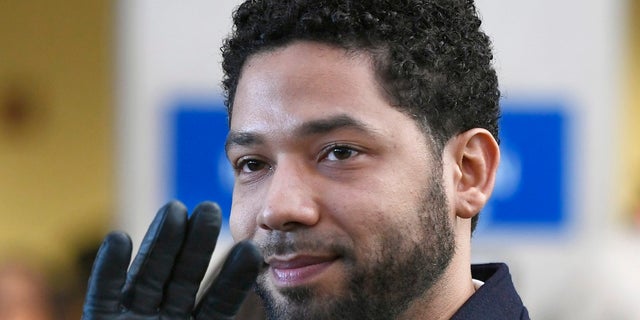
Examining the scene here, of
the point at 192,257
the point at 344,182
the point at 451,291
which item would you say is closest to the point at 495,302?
the point at 451,291

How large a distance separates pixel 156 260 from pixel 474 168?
0.66 meters

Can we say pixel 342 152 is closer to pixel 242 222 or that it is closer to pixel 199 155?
pixel 242 222

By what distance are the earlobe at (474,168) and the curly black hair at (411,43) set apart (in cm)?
3

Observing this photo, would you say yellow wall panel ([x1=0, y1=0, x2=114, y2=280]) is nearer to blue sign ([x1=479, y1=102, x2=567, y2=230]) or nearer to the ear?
blue sign ([x1=479, y1=102, x2=567, y2=230])

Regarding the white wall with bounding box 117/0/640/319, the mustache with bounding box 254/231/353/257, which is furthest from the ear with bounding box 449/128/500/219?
the white wall with bounding box 117/0/640/319

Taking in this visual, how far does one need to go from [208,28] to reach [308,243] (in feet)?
14.3

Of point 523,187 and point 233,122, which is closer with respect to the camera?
point 233,122

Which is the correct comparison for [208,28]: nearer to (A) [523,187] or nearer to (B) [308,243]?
(A) [523,187]

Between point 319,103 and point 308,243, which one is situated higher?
point 319,103

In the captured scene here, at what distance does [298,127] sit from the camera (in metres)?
2.15

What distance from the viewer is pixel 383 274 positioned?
7.00ft

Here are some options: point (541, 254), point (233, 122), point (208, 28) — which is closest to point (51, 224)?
point (208, 28)

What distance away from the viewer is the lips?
211cm

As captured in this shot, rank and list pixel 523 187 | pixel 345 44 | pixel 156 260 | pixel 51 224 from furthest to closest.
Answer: pixel 51 224 < pixel 523 187 < pixel 345 44 < pixel 156 260
